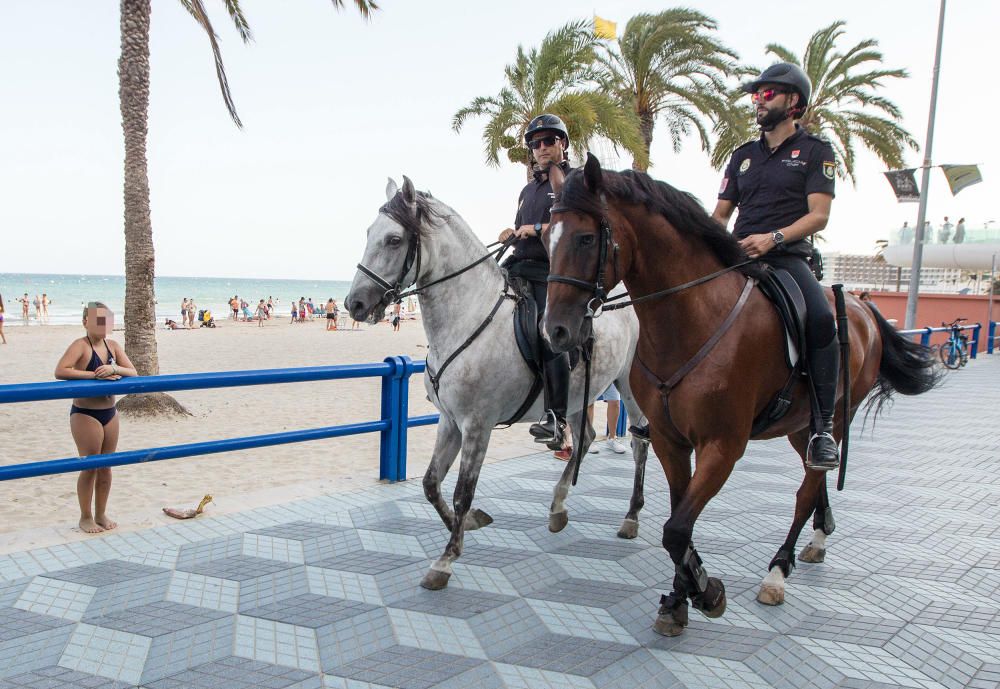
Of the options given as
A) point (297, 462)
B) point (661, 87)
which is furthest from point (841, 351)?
point (661, 87)

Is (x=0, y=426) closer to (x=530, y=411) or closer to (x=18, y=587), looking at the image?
(x=18, y=587)

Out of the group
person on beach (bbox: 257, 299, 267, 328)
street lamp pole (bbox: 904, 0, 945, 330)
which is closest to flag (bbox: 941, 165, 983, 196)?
street lamp pole (bbox: 904, 0, 945, 330)

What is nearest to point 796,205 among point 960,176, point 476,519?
point 476,519

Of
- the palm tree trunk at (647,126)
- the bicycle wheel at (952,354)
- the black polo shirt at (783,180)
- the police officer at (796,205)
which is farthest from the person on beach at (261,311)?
the police officer at (796,205)

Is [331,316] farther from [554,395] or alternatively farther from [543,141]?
[554,395]

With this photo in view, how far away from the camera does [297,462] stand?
8.29 m

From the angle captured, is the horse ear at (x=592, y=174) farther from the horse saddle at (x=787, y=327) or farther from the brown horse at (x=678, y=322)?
the horse saddle at (x=787, y=327)

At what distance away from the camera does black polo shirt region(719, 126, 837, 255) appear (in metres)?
3.59

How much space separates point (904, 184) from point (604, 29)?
929 cm

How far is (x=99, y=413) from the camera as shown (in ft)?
14.6

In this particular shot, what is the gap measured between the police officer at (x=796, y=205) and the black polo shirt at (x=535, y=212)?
1326 mm

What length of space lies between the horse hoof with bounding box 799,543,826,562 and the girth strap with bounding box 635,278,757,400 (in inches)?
71.4

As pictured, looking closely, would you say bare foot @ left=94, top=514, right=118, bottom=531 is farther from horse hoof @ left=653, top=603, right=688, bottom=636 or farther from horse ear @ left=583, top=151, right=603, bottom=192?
horse ear @ left=583, top=151, right=603, bottom=192

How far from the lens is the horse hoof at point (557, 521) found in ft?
15.6
